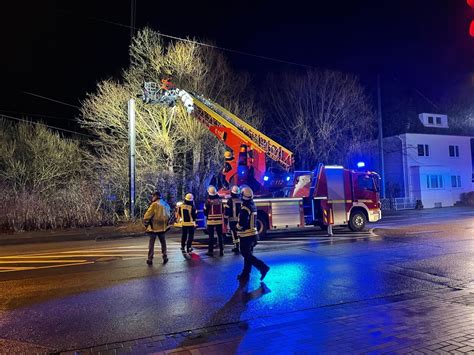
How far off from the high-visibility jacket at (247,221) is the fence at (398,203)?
24.0m

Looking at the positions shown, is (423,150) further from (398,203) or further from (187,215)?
(187,215)

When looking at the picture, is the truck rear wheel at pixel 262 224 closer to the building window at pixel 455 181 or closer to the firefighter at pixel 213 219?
the firefighter at pixel 213 219

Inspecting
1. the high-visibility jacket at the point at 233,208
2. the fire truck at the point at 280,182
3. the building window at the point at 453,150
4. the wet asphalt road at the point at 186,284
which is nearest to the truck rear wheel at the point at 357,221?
the fire truck at the point at 280,182

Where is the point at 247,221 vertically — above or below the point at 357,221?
above

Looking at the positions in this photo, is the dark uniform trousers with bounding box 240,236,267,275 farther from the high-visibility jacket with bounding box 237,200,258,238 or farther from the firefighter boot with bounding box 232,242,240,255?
the firefighter boot with bounding box 232,242,240,255

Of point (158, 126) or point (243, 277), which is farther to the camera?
point (158, 126)

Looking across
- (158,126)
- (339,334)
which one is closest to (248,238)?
(339,334)

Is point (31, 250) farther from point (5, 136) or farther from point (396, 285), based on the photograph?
point (5, 136)

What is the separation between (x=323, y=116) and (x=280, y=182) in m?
12.7

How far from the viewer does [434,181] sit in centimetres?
3631

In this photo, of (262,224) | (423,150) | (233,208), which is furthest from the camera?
A: (423,150)

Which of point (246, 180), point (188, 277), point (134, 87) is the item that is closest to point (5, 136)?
point (134, 87)

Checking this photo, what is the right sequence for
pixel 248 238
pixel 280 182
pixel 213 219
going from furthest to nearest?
pixel 280 182 → pixel 213 219 → pixel 248 238

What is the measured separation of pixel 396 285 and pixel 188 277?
13.0 feet
